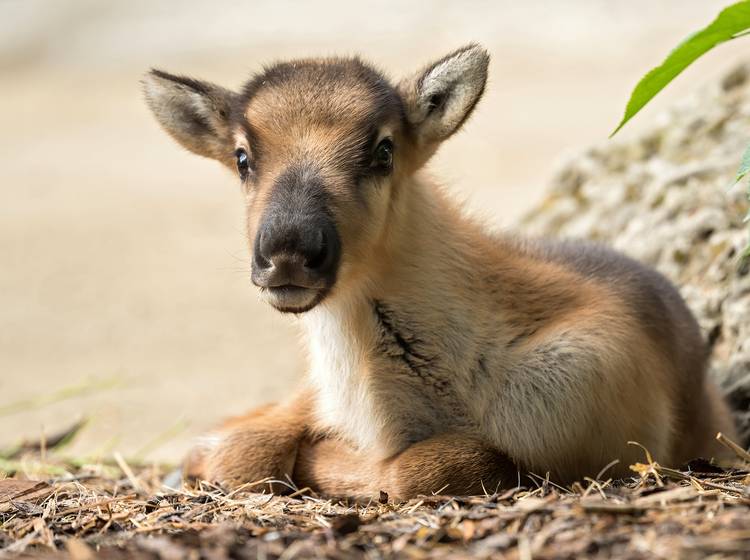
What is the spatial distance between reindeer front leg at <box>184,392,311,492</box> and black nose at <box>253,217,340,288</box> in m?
1.43

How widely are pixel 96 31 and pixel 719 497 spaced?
106ft

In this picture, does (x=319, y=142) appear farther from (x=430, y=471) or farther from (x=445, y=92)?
(x=430, y=471)

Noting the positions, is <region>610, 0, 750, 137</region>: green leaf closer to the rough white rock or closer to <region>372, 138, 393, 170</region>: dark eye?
<region>372, 138, 393, 170</region>: dark eye

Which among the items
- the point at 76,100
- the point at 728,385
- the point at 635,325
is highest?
Answer: the point at 76,100

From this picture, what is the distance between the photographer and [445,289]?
6.54m

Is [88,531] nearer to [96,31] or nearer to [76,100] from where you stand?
[76,100]

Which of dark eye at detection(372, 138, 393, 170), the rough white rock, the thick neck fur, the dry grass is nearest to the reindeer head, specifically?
dark eye at detection(372, 138, 393, 170)

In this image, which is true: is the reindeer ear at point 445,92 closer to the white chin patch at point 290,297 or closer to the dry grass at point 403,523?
the white chin patch at point 290,297

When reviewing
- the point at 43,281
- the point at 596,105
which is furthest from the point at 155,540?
the point at 596,105

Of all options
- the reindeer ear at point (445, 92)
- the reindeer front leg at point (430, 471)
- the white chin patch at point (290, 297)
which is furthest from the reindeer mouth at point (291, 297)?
the reindeer ear at point (445, 92)

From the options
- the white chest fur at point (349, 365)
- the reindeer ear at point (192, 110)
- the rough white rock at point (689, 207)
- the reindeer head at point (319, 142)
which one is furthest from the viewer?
the rough white rock at point (689, 207)

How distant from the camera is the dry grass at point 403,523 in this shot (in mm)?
4199

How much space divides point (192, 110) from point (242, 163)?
755mm

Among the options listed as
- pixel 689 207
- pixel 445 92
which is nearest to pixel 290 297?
pixel 445 92
